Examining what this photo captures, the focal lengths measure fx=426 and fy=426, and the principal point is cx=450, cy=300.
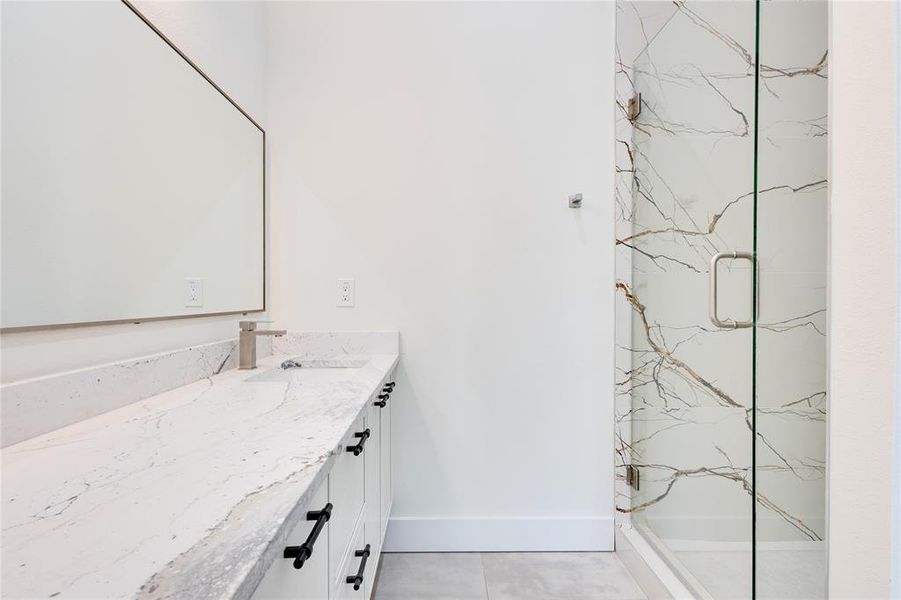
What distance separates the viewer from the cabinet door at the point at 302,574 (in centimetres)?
54

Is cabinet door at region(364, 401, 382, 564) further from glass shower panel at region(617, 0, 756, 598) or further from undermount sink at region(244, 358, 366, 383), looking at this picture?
glass shower panel at region(617, 0, 756, 598)

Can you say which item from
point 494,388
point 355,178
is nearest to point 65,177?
point 355,178

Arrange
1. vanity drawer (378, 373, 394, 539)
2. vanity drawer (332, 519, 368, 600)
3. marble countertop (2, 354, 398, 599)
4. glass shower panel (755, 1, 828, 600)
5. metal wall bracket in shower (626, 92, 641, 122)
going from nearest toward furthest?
marble countertop (2, 354, 398, 599), vanity drawer (332, 519, 368, 600), glass shower panel (755, 1, 828, 600), vanity drawer (378, 373, 394, 539), metal wall bracket in shower (626, 92, 641, 122)

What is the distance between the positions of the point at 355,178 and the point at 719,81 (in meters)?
1.39

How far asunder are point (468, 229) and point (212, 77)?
1.10 m

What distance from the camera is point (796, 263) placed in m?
1.22

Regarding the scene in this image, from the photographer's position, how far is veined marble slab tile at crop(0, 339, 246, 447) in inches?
30.9

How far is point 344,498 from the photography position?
923 mm

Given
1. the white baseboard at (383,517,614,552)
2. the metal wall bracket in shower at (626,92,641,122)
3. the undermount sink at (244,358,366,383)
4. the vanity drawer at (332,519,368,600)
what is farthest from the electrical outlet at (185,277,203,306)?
the metal wall bracket in shower at (626,92,641,122)

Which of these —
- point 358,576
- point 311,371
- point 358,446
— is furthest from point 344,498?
point 311,371

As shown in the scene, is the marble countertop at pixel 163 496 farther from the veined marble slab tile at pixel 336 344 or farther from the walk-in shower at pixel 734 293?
the walk-in shower at pixel 734 293

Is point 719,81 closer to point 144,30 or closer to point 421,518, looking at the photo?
point 144,30

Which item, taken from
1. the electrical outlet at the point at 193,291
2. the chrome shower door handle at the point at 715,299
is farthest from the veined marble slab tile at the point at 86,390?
the chrome shower door handle at the point at 715,299

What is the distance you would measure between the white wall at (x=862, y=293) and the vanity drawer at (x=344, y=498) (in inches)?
40.3
